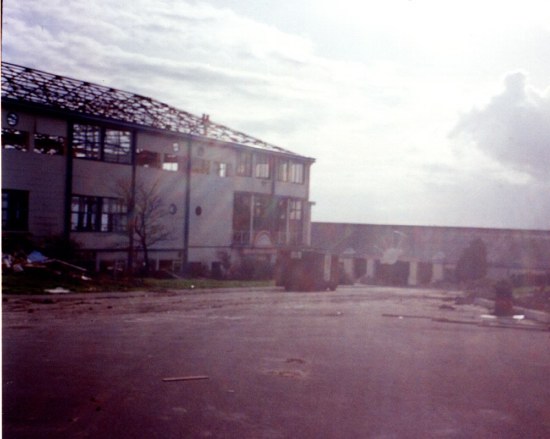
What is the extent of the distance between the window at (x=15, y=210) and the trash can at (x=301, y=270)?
12.6 metres

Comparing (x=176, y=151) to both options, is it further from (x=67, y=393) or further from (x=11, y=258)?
(x=67, y=393)

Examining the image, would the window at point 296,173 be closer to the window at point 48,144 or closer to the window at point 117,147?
the window at point 117,147

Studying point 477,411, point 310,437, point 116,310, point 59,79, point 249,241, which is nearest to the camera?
point 310,437

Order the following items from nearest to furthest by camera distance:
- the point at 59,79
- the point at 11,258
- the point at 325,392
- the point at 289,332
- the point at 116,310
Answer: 1. the point at 325,392
2. the point at 289,332
3. the point at 116,310
4. the point at 11,258
5. the point at 59,79

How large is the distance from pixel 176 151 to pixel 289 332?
82.6 ft

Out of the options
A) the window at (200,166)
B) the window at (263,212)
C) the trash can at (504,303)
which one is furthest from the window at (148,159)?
the trash can at (504,303)

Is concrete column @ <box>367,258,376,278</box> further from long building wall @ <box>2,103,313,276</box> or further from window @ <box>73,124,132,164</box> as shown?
window @ <box>73,124,132,164</box>

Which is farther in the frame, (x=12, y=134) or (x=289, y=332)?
(x=12, y=134)

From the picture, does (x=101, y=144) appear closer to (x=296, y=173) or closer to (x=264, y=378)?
(x=296, y=173)

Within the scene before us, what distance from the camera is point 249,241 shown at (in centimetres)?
4391

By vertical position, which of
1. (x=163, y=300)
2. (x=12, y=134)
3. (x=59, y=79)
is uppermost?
(x=59, y=79)

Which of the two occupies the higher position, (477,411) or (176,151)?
(176,151)

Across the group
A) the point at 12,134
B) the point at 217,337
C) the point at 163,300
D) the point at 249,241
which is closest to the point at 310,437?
the point at 217,337

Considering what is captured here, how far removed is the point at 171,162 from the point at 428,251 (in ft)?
89.6
